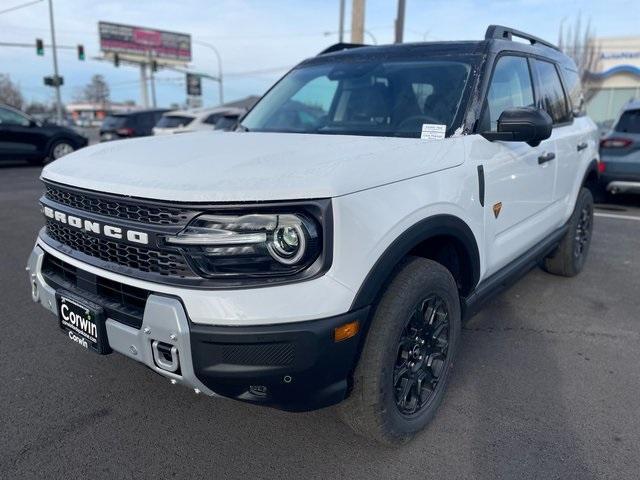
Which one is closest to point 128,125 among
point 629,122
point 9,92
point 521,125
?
point 629,122

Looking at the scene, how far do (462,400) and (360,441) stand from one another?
2.23 feet

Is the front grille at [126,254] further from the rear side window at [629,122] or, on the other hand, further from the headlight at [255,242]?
the rear side window at [629,122]

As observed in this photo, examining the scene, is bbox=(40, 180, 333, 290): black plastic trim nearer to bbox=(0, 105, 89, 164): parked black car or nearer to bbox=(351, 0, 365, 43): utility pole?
bbox=(351, 0, 365, 43): utility pole

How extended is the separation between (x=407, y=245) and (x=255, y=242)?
667 mm

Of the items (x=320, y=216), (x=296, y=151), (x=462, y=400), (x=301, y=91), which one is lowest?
(x=462, y=400)

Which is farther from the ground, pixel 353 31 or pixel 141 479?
pixel 353 31

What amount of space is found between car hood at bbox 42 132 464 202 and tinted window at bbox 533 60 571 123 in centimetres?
157

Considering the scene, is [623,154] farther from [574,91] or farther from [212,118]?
[212,118]

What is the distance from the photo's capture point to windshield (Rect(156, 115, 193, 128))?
45.1 feet

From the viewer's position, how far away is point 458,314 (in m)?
2.66

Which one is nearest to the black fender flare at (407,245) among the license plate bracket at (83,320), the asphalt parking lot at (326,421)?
the asphalt parking lot at (326,421)

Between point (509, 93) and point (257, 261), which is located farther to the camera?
point (509, 93)

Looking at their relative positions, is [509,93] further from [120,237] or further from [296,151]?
[120,237]

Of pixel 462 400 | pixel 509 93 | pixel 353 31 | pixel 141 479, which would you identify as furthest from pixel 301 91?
pixel 353 31
